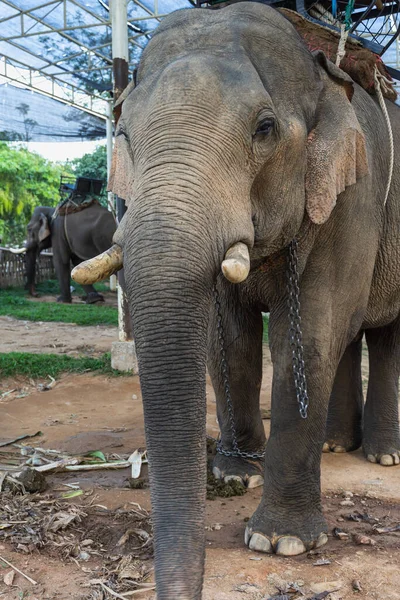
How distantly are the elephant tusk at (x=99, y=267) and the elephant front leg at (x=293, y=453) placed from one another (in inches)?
41.0

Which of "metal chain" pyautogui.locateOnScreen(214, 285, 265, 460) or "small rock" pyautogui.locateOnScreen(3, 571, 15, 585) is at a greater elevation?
"metal chain" pyautogui.locateOnScreen(214, 285, 265, 460)

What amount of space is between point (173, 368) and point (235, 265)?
383mm

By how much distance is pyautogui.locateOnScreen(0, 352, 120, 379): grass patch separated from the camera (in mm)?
6930

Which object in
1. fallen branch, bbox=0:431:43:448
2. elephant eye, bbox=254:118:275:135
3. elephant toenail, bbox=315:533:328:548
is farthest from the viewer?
fallen branch, bbox=0:431:43:448

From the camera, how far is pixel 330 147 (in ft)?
9.72

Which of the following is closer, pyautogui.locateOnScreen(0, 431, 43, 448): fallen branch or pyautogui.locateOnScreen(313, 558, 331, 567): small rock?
pyautogui.locateOnScreen(313, 558, 331, 567): small rock

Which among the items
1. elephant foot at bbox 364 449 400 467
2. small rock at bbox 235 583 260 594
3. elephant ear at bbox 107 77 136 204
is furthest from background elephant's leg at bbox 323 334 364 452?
elephant ear at bbox 107 77 136 204

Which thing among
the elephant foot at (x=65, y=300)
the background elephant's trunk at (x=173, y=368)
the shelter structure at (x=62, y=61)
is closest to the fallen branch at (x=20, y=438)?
the background elephant's trunk at (x=173, y=368)

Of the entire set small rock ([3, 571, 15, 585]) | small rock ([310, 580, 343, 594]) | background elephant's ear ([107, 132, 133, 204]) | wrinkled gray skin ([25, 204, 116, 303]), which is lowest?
small rock ([310, 580, 343, 594])

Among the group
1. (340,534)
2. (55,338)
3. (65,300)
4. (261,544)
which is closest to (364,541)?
(340,534)

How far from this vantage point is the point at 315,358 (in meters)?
3.23

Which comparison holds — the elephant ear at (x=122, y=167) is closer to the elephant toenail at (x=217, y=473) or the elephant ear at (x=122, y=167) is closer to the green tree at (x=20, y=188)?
the elephant toenail at (x=217, y=473)

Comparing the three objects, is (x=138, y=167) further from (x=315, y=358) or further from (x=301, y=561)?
→ (x=301, y=561)

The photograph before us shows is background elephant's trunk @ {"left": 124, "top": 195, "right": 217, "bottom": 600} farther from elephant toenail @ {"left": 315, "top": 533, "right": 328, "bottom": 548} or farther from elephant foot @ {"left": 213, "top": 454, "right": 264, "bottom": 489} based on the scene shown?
elephant foot @ {"left": 213, "top": 454, "right": 264, "bottom": 489}
